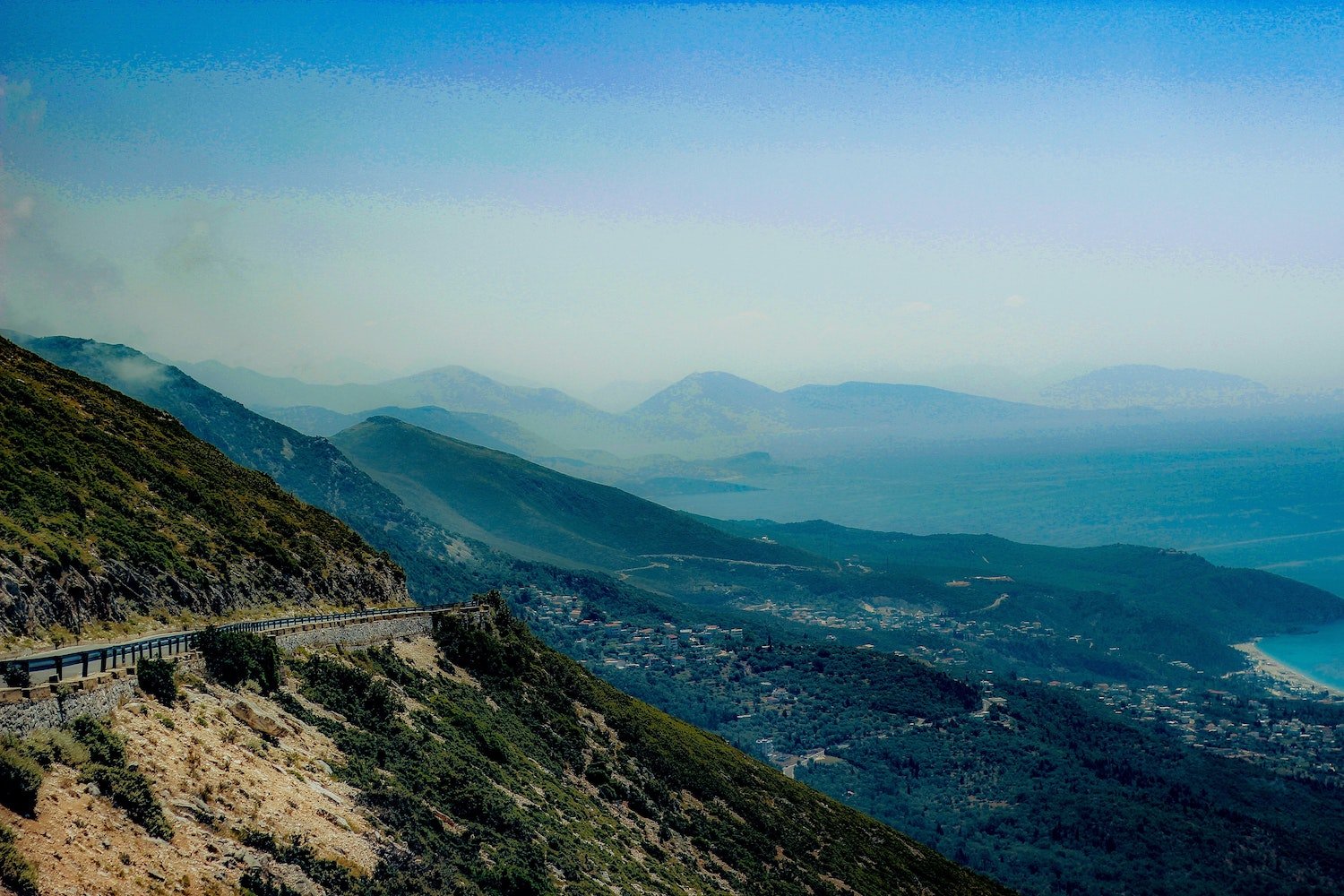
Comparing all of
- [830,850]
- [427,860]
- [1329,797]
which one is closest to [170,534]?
[427,860]

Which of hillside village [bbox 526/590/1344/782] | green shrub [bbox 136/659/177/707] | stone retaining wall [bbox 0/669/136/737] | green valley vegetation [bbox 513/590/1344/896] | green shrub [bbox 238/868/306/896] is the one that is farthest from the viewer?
hillside village [bbox 526/590/1344/782]

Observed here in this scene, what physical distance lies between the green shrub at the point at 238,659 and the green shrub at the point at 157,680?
273 centimetres

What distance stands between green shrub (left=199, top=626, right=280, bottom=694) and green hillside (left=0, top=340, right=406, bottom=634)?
17.1 ft

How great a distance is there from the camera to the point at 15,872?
1114 centimetres

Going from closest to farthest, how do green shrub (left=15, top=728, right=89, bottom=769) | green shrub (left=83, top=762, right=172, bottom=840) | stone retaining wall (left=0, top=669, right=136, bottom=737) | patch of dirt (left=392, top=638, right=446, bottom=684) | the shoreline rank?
1. green shrub (left=15, top=728, right=89, bottom=769)
2. green shrub (left=83, top=762, right=172, bottom=840)
3. stone retaining wall (left=0, top=669, right=136, bottom=737)
4. patch of dirt (left=392, top=638, right=446, bottom=684)
5. the shoreline

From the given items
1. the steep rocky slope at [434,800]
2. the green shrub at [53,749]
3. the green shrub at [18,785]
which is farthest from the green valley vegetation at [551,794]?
the green shrub at [18,785]

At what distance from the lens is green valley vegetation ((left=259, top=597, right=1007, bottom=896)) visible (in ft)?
67.9

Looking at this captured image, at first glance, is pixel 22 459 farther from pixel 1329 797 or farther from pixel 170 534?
pixel 1329 797

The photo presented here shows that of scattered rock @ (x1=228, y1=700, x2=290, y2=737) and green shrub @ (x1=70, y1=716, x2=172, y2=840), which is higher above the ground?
green shrub @ (x1=70, y1=716, x2=172, y2=840)

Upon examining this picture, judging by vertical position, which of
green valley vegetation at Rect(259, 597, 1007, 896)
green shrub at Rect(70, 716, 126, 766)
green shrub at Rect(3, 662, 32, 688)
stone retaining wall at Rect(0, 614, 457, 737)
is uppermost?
green shrub at Rect(3, 662, 32, 688)

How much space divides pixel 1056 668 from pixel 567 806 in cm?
17802

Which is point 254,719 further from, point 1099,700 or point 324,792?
point 1099,700

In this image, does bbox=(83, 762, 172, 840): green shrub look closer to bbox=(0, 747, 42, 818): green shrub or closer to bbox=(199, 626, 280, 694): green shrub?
bbox=(0, 747, 42, 818): green shrub

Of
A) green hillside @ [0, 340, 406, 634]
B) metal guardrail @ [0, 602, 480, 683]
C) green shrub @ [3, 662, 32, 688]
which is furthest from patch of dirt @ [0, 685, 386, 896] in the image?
green hillside @ [0, 340, 406, 634]
